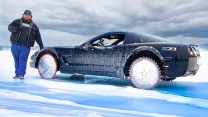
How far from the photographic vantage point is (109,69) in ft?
16.7

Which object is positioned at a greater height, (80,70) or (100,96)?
(80,70)

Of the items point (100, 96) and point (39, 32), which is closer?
point (100, 96)

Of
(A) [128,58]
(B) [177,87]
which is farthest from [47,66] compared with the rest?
(B) [177,87]

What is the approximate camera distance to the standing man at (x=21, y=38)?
605 cm

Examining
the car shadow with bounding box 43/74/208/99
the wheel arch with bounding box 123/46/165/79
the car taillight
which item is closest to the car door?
the wheel arch with bounding box 123/46/165/79

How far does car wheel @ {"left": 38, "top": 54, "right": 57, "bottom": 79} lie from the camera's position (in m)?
5.84

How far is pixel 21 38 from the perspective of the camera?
6.09 metres

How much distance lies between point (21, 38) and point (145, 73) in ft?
11.1

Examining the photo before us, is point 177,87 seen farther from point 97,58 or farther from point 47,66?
point 47,66

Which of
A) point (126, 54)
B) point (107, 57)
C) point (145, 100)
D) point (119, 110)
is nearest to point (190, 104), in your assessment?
point (145, 100)

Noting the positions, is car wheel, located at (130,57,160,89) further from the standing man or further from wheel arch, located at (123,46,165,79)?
the standing man

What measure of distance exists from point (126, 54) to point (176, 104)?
1675 mm

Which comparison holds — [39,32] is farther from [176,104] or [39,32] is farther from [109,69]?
[176,104]

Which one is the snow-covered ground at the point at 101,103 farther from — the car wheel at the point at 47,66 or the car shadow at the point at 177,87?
the car wheel at the point at 47,66
